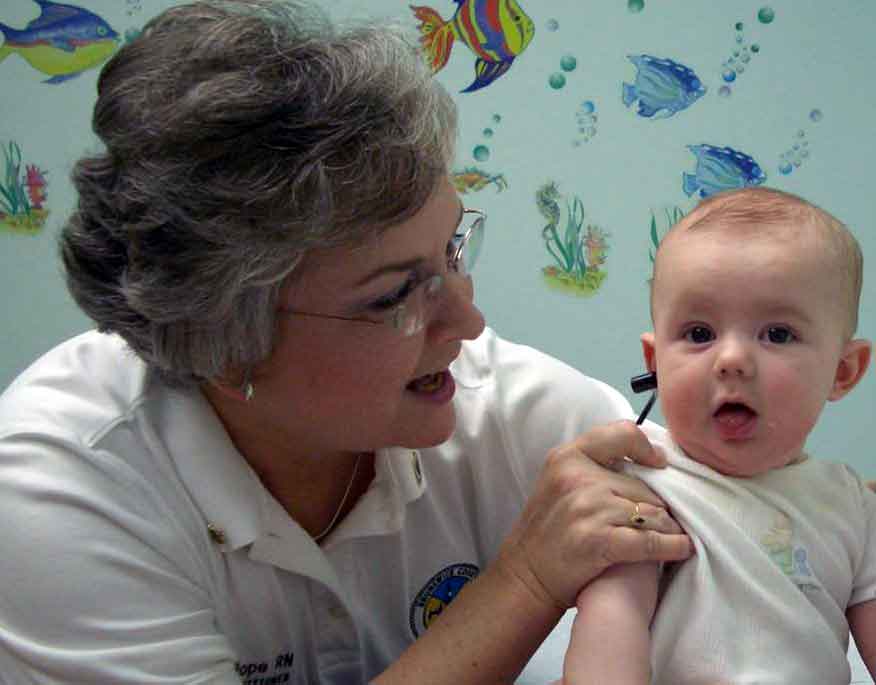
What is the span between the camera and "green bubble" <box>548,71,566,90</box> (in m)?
3.33

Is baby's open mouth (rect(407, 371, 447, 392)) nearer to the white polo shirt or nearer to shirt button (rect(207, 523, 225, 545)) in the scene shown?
the white polo shirt

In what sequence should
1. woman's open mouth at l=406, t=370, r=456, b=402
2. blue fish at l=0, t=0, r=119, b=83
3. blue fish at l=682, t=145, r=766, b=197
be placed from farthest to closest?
blue fish at l=682, t=145, r=766, b=197
blue fish at l=0, t=0, r=119, b=83
woman's open mouth at l=406, t=370, r=456, b=402

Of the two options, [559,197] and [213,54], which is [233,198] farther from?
[559,197]

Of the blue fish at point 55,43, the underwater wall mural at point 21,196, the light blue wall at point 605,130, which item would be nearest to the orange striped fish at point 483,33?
the light blue wall at point 605,130

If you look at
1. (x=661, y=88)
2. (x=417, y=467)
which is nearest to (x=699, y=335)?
(x=417, y=467)

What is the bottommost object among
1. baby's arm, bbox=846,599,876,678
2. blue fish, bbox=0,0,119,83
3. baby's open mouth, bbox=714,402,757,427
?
blue fish, bbox=0,0,119,83

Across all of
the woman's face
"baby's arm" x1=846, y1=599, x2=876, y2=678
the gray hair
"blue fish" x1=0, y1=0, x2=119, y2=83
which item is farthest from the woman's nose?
"blue fish" x1=0, y1=0, x2=119, y2=83

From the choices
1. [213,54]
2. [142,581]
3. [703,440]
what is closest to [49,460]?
[142,581]

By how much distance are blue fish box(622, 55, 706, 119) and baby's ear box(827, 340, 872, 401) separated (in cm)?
221

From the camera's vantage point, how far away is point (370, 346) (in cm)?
137

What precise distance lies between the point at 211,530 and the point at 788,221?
883 mm

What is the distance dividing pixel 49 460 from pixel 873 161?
117 inches

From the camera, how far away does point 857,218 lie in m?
3.41

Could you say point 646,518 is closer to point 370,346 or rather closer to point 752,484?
point 752,484
